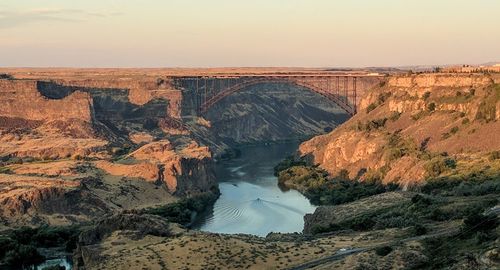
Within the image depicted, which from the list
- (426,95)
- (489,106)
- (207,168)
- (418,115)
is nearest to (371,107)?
(426,95)

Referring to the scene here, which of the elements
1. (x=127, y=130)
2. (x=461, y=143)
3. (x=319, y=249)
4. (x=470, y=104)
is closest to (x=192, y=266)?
(x=319, y=249)

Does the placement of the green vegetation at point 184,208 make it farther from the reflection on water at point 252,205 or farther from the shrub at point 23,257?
the shrub at point 23,257

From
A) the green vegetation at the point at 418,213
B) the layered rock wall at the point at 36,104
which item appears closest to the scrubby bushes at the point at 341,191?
the green vegetation at the point at 418,213

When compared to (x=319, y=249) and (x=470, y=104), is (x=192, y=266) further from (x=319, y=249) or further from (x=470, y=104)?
(x=470, y=104)

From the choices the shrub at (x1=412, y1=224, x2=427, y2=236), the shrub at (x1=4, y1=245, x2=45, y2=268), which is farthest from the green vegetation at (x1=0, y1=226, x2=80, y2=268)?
the shrub at (x1=412, y1=224, x2=427, y2=236)

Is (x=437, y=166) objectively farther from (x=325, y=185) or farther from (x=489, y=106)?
(x=325, y=185)
